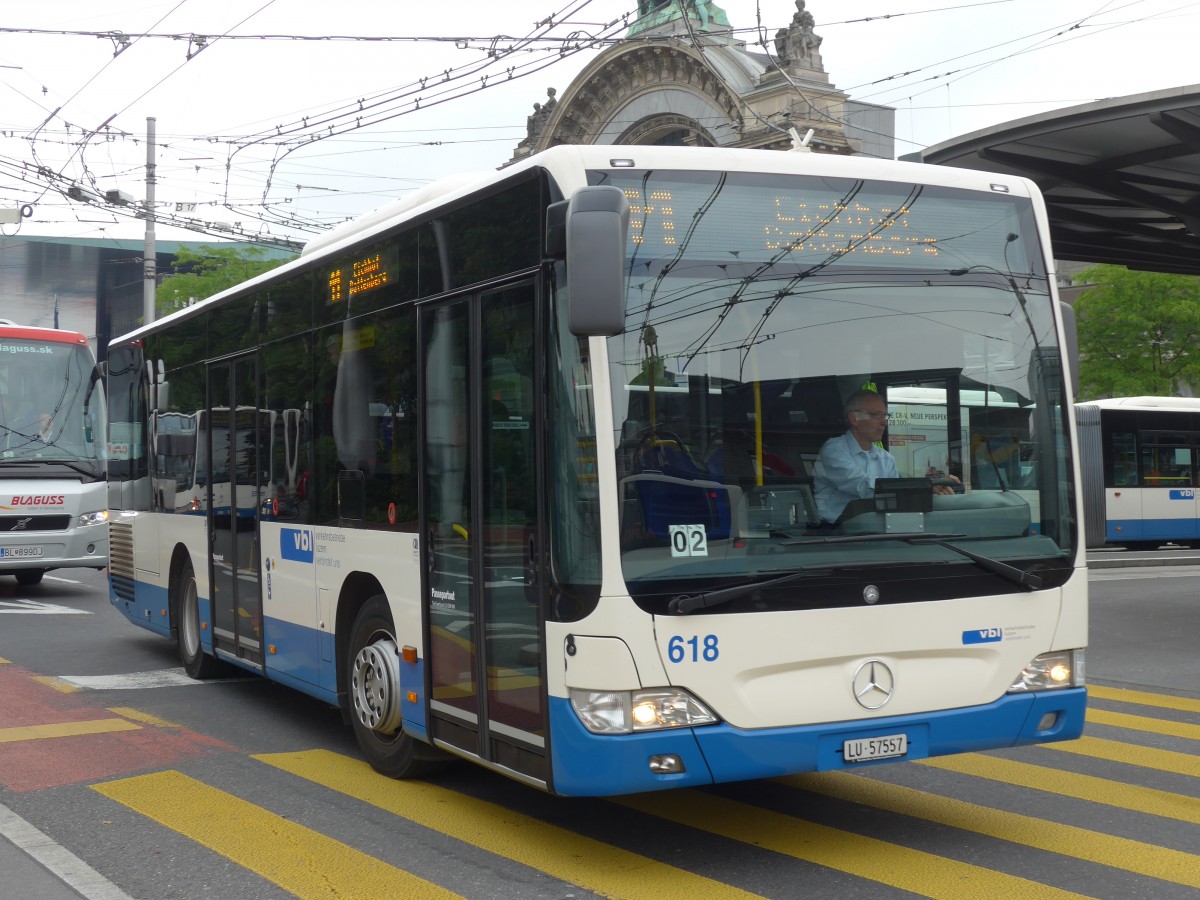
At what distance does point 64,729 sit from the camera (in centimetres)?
868

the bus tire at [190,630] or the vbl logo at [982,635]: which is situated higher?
the vbl logo at [982,635]

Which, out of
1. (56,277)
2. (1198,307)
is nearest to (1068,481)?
(1198,307)

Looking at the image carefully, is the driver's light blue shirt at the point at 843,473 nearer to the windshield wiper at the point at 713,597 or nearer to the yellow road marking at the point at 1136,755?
the windshield wiper at the point at 713,597

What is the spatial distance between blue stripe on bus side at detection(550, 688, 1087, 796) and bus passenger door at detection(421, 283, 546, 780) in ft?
0.70

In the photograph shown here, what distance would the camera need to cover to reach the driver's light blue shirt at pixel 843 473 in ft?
18.0

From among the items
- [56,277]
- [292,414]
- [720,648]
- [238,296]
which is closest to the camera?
[720,648]

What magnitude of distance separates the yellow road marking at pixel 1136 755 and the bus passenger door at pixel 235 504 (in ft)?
16.0

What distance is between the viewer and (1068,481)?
603cm

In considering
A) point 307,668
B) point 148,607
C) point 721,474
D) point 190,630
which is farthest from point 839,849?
point 148,607

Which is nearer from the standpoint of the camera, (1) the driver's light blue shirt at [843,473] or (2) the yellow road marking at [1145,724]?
(1) the driver's light blue shirt at [843,473]

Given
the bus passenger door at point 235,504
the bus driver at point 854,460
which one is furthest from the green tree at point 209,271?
the bus driver at point 854,460

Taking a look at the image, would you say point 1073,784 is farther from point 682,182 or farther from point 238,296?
point 238,296

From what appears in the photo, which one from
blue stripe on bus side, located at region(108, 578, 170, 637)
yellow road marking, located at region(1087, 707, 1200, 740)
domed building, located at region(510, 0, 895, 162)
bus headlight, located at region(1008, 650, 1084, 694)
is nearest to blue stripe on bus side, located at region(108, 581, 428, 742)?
blue stripe on bus side, located at region(108, 578, 170, 637)

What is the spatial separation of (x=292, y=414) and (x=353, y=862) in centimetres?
326
